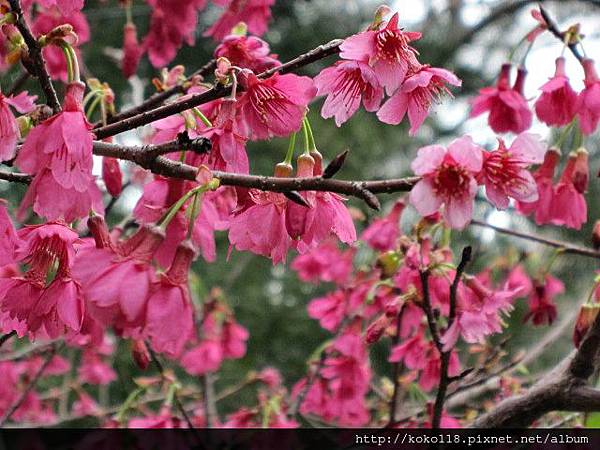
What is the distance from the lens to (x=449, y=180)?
2.75 feet

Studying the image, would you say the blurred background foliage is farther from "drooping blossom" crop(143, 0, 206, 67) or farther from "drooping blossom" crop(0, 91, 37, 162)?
"drooping blossom" crop(0, 91, 37, 162)

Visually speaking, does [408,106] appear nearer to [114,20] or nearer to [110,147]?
[110,147]

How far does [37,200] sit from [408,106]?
508 millimetres

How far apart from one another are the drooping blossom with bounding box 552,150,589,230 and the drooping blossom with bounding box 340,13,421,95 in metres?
0.69

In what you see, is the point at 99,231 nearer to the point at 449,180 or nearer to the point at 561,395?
the point at 449,180

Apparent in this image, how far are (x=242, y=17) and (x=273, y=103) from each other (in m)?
0.75

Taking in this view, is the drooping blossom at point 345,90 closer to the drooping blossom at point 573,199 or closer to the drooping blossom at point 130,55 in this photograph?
the drooping blossom at point 573,199

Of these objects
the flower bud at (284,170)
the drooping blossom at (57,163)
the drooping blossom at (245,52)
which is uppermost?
the drooping blossom at (245,52)

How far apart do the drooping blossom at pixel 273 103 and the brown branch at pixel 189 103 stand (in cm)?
2

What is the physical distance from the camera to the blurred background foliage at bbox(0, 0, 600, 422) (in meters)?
3.59

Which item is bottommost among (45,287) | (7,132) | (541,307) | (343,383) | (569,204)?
(343,383)

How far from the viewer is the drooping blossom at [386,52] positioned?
857 mm

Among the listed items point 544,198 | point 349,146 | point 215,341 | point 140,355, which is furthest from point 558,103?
point 349,146

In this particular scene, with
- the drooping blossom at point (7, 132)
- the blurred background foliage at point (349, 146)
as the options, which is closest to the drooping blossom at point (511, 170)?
the drooping blossom at point (7, 132)
